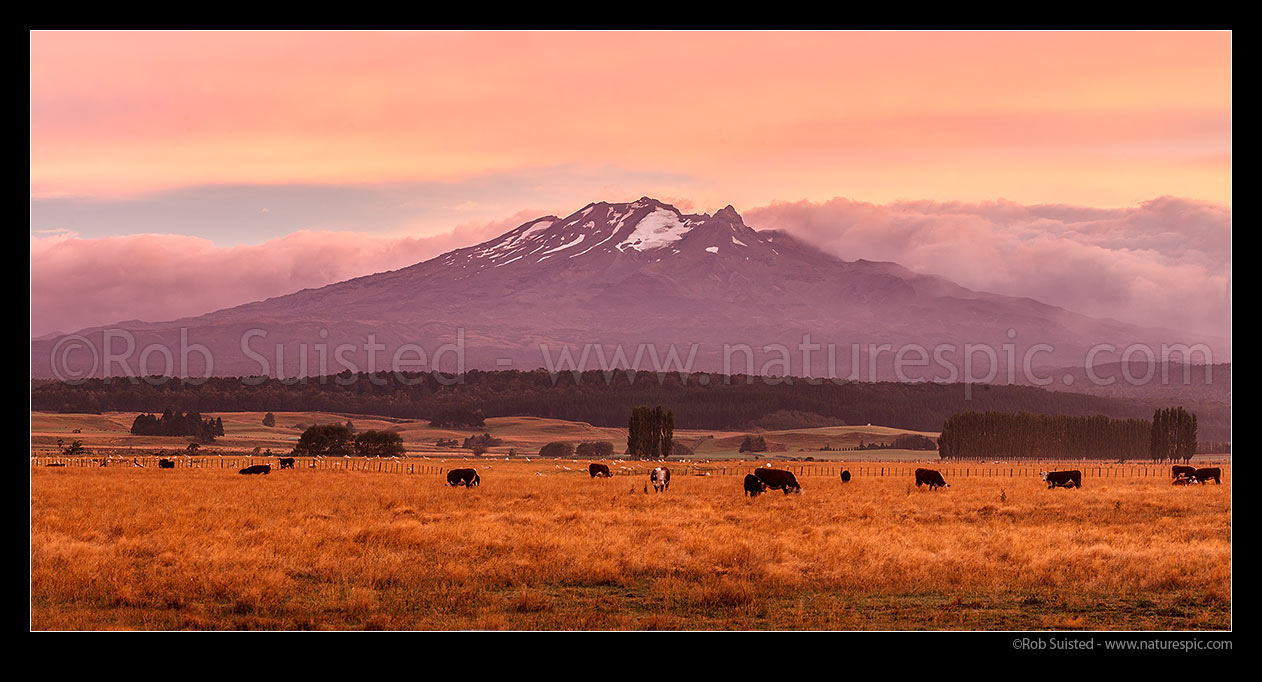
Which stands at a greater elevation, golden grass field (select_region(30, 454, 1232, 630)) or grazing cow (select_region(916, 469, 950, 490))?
golden grass field (select_region(30, 454, 1232, 630))

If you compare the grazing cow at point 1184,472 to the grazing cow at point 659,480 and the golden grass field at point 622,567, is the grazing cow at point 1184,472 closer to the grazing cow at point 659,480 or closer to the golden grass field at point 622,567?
the golden grass field at point 622,567

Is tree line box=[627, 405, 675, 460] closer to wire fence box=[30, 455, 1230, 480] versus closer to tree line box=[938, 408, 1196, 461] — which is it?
wire fence box=[30, 455, 1230, 480]

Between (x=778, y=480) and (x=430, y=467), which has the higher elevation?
(x=778, y=480)

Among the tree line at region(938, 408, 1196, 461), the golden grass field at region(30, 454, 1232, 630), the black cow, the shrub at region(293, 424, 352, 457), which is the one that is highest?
the golden grass field at region(30, 454, 1232, 630)

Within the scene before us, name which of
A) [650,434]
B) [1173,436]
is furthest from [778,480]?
[1173,436]

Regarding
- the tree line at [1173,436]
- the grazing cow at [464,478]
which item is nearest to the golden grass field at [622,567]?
the grazing cow at [464,478]

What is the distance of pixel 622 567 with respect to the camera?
2302 centimetres

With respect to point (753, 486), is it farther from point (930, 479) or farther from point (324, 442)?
point (324, 442)

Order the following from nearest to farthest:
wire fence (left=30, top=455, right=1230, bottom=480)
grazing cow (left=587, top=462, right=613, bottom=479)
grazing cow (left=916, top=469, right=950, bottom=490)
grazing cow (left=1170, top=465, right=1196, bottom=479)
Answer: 1. grazing cow (left=916, top=469, right=950, bottom=490)
2. grazing cow (left=1170, top=465, right=1196, bottom=479)
3. grazing cow (left=587, top=462, right=613, bottom=479)
4. wire fence (left=30, top=455, right=1230, bottom=480)

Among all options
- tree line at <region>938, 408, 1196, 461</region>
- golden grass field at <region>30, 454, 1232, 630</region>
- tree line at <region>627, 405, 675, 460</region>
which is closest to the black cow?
golden grass field at <region>30, 454, 1232, 630</region>

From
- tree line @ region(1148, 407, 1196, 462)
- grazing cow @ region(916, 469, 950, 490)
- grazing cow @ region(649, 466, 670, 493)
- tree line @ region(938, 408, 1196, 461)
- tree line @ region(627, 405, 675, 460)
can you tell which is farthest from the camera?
tree line @ region(938, 408, 1196, 461)

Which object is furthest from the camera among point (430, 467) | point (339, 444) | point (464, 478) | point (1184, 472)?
A: point (339, 444)

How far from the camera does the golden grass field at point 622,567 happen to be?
18.5 meters

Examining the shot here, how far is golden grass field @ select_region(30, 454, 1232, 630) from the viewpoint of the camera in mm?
18516
